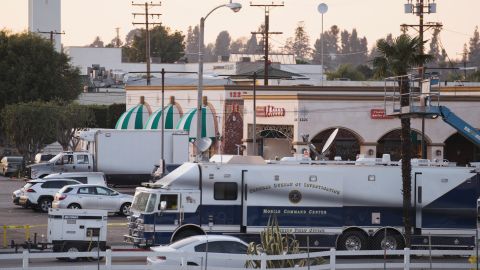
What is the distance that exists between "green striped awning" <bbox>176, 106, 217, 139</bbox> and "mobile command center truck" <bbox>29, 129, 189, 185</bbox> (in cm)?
1159

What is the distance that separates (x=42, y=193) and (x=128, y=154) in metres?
11.0

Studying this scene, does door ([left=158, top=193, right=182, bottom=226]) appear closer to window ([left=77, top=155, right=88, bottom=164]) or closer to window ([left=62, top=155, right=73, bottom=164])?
window ([left=77, top=155, right=88, bottom=164])

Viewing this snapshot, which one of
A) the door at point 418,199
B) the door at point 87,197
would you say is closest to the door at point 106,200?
the door at point 87,197

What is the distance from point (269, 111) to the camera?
6644 centimetres

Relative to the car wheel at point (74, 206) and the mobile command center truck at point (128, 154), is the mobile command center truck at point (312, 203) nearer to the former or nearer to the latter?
the car wheel at point (74, 206)

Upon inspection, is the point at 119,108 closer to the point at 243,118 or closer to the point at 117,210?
the point at 243,118

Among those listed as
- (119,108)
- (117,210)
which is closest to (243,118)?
(117,210)

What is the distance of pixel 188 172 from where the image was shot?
34.5 meters

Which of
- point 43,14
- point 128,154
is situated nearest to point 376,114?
point 128,154

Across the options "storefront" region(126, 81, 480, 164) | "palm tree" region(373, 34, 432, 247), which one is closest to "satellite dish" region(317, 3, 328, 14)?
"storefront" region(126, 81, 480, 164)

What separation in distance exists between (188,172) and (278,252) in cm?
757

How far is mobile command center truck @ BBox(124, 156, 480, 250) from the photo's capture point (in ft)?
112

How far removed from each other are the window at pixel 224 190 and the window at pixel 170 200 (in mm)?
1236

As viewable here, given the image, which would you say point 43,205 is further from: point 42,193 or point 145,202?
point 145,202
